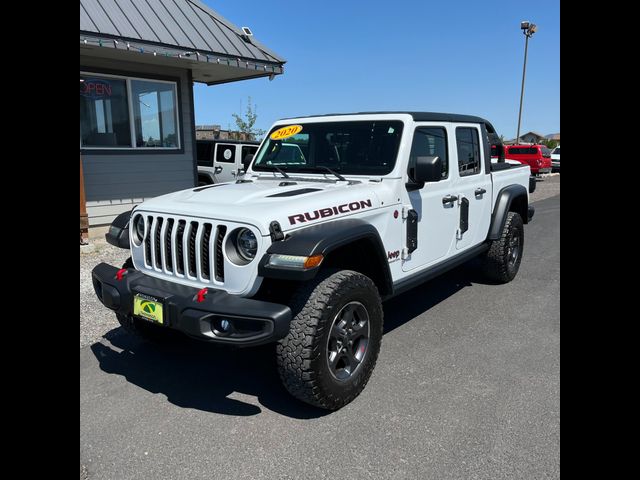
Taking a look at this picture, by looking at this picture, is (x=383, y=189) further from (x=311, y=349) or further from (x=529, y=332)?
(x=529, y=332)

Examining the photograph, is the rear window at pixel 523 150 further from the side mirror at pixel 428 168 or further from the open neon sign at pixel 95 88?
the side mirror at pixel 428 168

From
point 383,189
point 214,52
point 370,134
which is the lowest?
point 383,189

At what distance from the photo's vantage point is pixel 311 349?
2852mm

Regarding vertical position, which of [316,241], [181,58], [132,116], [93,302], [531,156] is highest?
[181,58]

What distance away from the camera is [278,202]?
3.16 meters

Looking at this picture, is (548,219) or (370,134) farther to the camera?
(548,219)

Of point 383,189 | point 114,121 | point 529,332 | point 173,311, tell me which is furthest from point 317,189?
point 114,121

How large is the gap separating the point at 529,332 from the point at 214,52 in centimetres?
662

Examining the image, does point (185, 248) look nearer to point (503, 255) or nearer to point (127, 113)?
point (503, 255)

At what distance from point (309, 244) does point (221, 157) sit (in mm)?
10258

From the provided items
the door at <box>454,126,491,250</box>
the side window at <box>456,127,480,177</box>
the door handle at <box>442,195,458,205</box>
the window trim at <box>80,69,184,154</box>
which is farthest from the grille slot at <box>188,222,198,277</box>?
the window trim at <box>80,69,184,154</box>

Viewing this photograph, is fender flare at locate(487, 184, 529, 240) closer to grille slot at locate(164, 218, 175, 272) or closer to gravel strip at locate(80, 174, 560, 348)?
grille slot at locate(164, 218, 175, 272)

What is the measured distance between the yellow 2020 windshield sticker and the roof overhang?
12.8 ft

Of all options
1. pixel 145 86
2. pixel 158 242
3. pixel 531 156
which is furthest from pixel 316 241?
pixel 531 156
